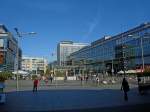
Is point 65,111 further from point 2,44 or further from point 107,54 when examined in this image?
point 107,54

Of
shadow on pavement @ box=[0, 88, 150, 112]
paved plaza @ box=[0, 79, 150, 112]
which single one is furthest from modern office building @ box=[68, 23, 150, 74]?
shadow on pavement @ box=[0, 88, 150, 112]

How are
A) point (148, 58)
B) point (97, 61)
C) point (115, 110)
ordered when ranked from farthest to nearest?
point (97, 61) → point (148, 58) → point (115, 110)

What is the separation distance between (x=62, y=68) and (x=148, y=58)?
33.9 meters

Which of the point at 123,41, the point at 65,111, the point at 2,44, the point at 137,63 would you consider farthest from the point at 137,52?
the point at 65,111

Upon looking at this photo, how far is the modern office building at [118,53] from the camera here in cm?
12531

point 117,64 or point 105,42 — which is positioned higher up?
point 105,42

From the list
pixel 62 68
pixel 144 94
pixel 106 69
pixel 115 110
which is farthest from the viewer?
pixel 106 69

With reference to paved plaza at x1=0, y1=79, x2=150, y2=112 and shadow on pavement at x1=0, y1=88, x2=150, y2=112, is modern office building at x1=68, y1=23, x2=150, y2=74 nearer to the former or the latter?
paved plaza at x1=0, y1=79, x2=150, y2=112

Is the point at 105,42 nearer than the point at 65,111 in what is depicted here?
No

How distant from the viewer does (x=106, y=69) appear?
531 feet

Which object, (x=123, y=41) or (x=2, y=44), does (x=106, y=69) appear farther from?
(x=2, y=44)

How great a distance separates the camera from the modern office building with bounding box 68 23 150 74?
411ft

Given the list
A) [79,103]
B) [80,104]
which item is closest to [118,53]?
[79,103]

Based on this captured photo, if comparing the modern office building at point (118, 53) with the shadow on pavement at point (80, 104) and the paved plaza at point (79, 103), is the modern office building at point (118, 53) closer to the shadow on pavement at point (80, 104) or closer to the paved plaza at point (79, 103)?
the paved plaza at point (79, 103)
